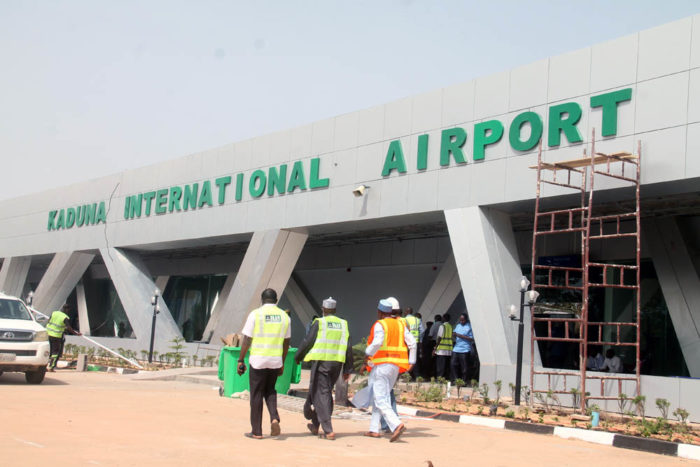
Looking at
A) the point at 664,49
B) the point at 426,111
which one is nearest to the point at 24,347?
the point at 426,111

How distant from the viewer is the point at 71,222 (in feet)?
111

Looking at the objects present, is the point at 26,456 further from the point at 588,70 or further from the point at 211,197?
the point at 211,197

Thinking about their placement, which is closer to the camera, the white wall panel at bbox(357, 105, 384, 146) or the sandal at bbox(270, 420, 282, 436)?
the sandal at bbox(270, 420, 282, 436)

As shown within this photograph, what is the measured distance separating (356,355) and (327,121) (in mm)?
7542

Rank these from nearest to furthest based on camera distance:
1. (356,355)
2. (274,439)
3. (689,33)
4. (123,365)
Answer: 1. (274,439)
2. (689,33)
3. (356,355)
4. (123,365)

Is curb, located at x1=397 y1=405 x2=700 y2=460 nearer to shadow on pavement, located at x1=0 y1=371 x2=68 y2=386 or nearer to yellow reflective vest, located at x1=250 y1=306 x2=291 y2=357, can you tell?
yellow reflective vest, located at x1=250 y1=306 x2=291 y2=357

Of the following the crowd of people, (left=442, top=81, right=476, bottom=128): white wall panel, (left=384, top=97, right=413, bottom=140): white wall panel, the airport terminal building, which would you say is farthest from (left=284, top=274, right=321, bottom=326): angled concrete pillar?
the crowd of people

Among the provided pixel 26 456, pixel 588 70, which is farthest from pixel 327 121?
pixel 26 456

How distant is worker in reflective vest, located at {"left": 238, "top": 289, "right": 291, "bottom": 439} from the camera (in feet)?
29.7

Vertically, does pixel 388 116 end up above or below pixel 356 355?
above

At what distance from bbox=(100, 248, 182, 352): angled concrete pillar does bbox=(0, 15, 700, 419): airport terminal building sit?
81 millimetres

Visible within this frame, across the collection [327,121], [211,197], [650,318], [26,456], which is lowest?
[26,456]

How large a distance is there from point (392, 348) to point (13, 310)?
348 inches

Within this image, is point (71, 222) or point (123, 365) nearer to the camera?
point (123, 365)
